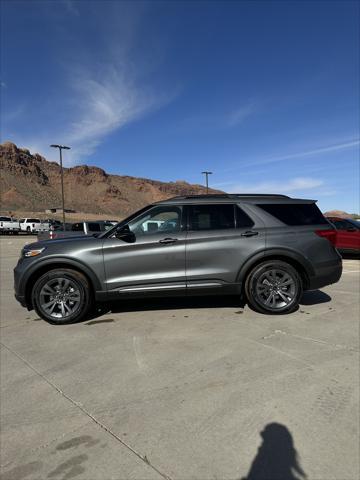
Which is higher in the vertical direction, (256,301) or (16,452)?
(256,301)

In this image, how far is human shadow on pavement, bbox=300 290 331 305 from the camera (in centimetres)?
593

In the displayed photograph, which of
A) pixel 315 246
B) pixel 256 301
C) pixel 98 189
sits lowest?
pixel 256 301

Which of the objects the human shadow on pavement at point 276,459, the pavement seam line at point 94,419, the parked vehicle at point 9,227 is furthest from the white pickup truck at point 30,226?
the human shadow on pavement at point 276,459

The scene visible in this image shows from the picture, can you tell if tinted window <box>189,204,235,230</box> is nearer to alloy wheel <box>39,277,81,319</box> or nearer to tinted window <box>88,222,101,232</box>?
alloy wheel <box>39,277,81,319</box>

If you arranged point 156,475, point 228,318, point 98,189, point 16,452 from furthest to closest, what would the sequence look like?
point 98,189
point 228,318
point 16,452
point 156,475

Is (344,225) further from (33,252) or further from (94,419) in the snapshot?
(94,419)

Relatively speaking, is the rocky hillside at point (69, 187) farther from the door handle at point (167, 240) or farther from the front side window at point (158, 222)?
the door handle at point (167, 240)

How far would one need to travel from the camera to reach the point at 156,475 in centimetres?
207

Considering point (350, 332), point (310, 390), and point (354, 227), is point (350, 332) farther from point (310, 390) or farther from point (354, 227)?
point (354, 227)

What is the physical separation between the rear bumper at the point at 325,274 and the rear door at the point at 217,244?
0.95 metres

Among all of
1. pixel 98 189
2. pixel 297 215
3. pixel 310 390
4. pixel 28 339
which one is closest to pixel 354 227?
pixel 297 215

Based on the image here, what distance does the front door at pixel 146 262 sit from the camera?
489 centimetres

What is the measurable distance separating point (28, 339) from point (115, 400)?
2.02m

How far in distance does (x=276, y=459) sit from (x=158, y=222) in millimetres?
3509
